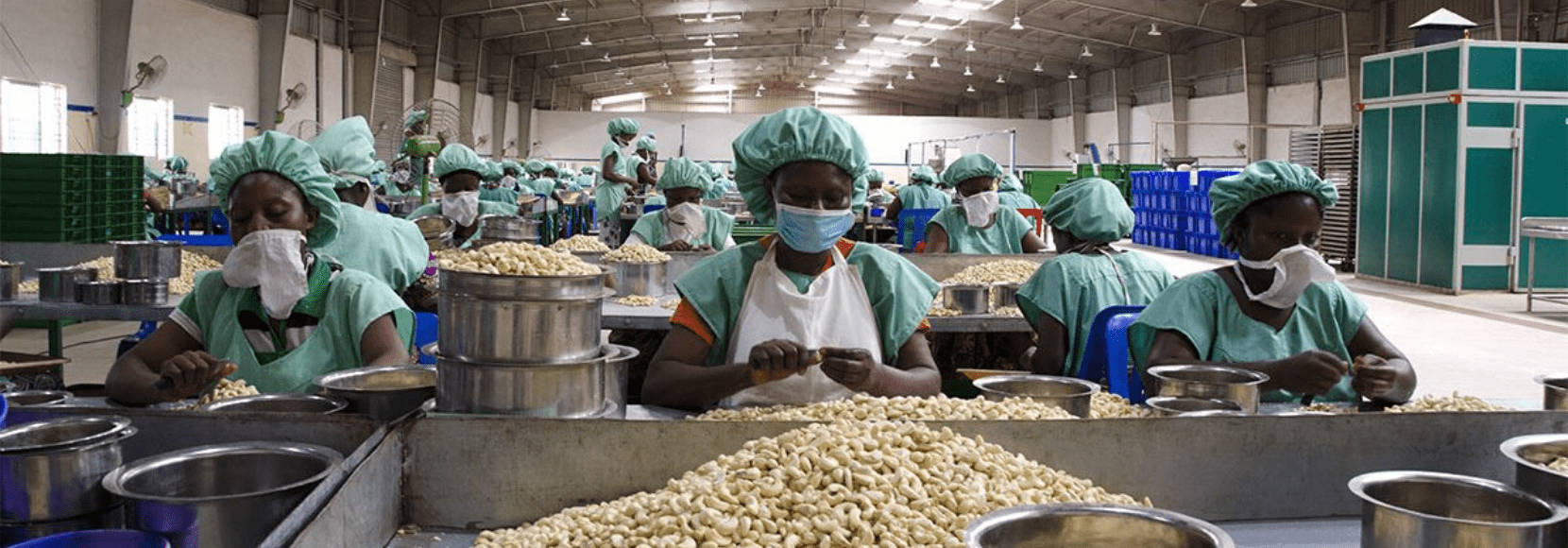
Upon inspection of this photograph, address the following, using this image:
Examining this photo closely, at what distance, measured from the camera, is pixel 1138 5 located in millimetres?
17984

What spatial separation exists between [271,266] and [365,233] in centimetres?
172

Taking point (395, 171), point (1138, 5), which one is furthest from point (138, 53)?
point (1138, 5)

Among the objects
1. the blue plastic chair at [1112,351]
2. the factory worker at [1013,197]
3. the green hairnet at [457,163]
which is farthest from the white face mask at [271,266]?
the factory worker at [1013,197]

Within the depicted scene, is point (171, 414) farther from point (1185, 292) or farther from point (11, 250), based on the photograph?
point (11, 250)

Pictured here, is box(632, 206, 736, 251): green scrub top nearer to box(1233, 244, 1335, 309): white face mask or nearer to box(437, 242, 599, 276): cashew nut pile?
box(1233, 244, 1335, 309): white face mask

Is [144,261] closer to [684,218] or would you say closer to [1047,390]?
[684,218]

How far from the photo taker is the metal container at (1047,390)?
1807 mm

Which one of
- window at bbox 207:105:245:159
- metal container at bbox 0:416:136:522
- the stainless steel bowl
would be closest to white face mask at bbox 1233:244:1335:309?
the stainless steel bowl

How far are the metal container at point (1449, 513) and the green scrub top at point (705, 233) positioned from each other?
162 inches

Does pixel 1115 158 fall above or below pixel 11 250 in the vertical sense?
above

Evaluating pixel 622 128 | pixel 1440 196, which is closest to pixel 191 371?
pixel 622 128

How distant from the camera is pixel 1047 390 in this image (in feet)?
6.19

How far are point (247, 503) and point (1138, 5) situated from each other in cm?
1830

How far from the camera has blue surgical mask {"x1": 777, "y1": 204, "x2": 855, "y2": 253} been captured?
2.19 m
